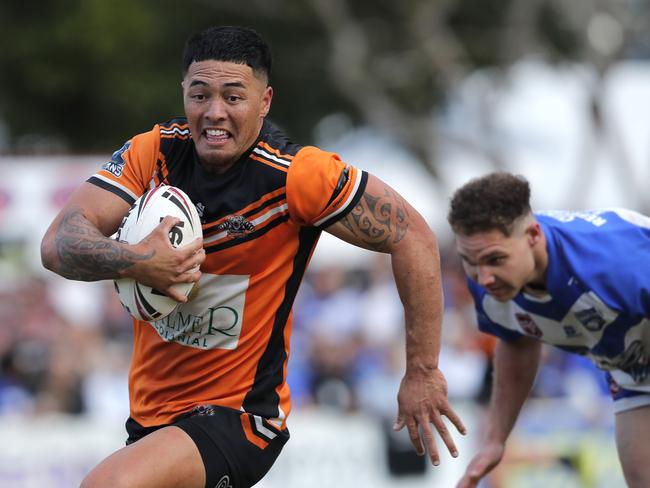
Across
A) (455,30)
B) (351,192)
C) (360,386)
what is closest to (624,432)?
(351,192)

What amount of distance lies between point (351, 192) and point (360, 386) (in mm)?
6314

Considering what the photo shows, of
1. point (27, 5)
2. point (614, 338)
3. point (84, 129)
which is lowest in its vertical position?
point (614, 338)

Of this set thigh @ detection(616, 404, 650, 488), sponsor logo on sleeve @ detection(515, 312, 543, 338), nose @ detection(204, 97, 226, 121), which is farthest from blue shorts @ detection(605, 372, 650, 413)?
nose @ detection(204, 97, 226, 121)

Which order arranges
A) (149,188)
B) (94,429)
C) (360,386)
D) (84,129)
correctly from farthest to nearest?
1. (84,129)
2. (360,386)
3. (94,429)
4. (149,188)

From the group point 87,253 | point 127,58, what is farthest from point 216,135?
point 127,58

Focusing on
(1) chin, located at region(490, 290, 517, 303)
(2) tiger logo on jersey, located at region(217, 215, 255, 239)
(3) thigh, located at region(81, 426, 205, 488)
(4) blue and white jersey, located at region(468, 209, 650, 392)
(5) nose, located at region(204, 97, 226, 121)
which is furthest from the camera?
(1) chin, located at region(490, 290, 517, 303)

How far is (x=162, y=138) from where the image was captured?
5.14 metres

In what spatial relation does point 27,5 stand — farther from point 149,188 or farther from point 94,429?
point 149,188

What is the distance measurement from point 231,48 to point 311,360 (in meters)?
6.69

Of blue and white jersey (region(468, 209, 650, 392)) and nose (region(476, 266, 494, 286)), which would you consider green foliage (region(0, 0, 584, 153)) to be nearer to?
blue and white jersey (region(468, 209, 650, 392))

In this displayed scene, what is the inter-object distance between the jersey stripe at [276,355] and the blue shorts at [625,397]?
206 centimetres

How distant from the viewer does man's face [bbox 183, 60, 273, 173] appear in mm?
4867

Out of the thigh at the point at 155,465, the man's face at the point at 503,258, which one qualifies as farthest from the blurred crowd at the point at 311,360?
the thigh at the point at 155,465

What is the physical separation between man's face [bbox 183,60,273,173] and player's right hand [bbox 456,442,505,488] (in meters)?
2.30
